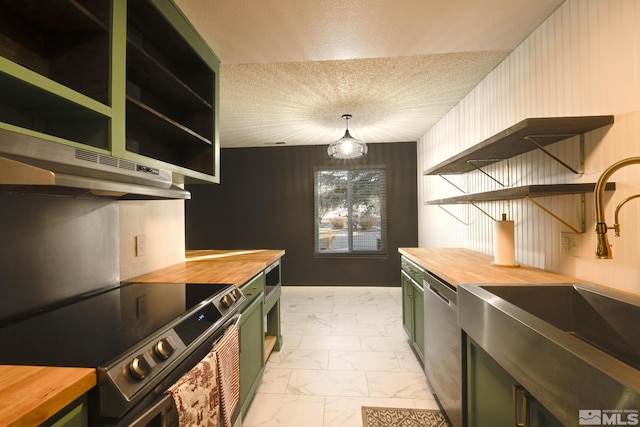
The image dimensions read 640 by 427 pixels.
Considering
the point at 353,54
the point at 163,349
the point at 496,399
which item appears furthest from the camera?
the point at 353,54

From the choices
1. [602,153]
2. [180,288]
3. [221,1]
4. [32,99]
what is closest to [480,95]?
[602,153]

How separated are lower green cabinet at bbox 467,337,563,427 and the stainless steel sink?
0.07 metres

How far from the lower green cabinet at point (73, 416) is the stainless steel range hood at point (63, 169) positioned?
0.53m

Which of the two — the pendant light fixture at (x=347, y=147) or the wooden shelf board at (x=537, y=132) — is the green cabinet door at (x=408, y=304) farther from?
the pendant light fixture at (x=347, y=147)

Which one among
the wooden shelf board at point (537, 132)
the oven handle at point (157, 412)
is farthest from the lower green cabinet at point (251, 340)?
the wooden shelf board at point (537, 132)

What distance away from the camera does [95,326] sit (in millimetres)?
984

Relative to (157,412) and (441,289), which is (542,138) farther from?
(157,412)

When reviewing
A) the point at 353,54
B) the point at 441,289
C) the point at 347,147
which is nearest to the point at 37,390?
the point at 441,289

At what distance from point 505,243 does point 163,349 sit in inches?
77.2

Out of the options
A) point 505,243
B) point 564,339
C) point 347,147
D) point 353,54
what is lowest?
point 564,339

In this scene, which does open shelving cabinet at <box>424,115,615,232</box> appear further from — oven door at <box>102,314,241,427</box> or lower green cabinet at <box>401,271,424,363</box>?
oven door at <box>102,314,241,427</box>

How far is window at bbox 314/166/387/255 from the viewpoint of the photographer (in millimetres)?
4895

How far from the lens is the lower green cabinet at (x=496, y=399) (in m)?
0.87

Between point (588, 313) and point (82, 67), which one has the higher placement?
point (82, 67)
